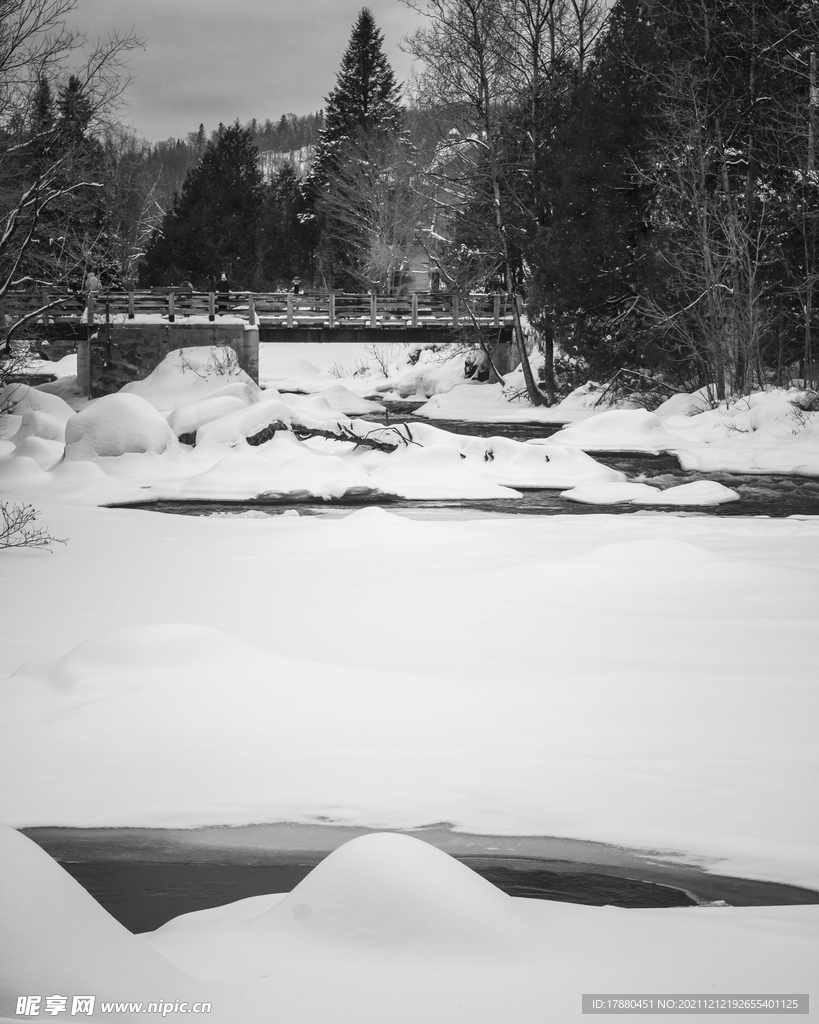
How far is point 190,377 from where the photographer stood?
1091 inches

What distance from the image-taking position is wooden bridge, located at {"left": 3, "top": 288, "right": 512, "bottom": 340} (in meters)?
29.3

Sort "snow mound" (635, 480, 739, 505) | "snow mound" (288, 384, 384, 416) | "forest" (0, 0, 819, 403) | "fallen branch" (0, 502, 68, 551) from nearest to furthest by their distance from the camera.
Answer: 1. "fallen branch" (0, 502, 68, 551)
2. "snow mound" (635, 480, 739, 505)
3. "forest" (0, 0, 819, 403)
4. "snow mound" (288, 384, 384, 416)

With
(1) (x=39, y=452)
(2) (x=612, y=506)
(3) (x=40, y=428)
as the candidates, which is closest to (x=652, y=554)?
(2) (x=612, y=506)

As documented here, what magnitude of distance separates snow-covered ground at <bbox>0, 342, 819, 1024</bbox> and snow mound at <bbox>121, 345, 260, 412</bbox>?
15969 millimetres

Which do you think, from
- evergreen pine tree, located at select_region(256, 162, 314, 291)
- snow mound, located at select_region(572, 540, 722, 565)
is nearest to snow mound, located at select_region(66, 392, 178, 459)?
snow mound, located at select_region(572, 540, 722, 565)

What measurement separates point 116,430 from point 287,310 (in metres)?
15.9

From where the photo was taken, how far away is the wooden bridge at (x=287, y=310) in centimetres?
2934

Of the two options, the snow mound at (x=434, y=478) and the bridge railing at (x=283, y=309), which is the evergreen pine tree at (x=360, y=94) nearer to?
the bridge railing at (x=283, y=309)

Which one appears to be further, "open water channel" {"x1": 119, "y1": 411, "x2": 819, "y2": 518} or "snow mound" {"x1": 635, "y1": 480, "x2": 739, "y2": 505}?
"snow mound" {"x1": 635, "y1": 480, "x2": 739, "y2": 505}

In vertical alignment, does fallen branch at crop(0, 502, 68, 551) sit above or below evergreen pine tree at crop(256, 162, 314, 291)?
below

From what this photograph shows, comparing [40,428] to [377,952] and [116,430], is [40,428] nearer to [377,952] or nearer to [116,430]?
[116,430]

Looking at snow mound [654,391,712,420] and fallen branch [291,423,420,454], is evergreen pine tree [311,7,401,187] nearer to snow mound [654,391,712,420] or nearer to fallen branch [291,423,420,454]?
snow mound [654,391,712,420]

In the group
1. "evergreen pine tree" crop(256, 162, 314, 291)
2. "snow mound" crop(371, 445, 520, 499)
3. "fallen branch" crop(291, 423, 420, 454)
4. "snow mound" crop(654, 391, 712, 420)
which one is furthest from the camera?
"evergreen pine tree" crop(256, 162, 314, 291)

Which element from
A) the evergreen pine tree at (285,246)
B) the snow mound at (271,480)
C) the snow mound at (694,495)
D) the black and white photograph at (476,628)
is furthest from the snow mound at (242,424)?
the evergreen pine tree at (285,246)
